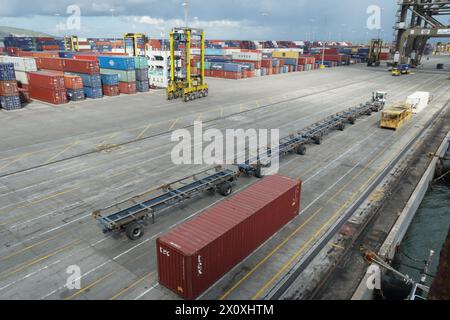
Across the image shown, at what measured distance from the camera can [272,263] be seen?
16516 millimetres

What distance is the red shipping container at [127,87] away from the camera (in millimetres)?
64500

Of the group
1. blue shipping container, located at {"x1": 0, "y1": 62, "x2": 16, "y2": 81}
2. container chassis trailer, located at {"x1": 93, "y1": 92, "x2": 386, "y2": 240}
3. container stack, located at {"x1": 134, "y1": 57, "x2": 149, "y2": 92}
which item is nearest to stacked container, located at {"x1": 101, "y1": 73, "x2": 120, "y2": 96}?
container stack, located at {"x1": 134, "y1": 57, "x2": 149, "y2": 92}

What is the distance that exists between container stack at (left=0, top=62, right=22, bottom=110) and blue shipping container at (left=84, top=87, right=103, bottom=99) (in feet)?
41.1

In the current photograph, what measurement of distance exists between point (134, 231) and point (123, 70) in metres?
53.2

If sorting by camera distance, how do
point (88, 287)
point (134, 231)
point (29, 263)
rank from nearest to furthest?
point (88, 287), point (29, 263), point (134, 231)

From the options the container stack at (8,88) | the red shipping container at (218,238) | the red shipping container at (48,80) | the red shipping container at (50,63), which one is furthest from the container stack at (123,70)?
the red shipping container at (218,238)

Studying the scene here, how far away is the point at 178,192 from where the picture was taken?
21.6m

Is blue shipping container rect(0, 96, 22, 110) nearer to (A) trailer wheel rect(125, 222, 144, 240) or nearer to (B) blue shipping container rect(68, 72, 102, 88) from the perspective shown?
(B) blue shipping container rect(68, 72, 102, 88)

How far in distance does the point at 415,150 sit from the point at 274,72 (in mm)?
78703

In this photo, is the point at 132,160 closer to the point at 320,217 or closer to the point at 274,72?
the point at 320,217

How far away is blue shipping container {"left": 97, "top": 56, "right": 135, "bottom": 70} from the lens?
62.8m

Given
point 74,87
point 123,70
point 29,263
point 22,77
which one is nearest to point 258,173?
point 29,263

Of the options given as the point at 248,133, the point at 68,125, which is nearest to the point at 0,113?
the point at 68,125

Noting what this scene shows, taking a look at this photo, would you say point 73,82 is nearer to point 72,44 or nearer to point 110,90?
point 110,90
